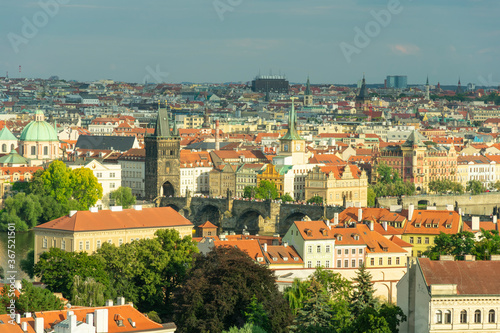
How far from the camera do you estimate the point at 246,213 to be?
88812 millimetres

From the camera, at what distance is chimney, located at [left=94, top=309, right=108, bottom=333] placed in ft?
114

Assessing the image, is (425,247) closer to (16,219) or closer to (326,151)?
(16,219)

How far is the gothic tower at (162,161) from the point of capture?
97.3 meters

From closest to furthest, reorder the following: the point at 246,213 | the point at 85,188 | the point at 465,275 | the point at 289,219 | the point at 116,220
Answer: the point at 465,275
the point at 116,220
the point at 289,219
the point at 246,213
the point at 85,188

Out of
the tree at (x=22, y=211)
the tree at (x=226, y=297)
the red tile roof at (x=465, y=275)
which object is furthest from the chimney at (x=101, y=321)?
the tree at (x=22, y=211)

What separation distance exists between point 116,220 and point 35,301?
18.0m

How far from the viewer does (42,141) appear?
110875mm

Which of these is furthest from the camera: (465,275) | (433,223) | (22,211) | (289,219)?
(289,219)

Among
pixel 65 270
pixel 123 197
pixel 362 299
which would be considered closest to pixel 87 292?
pixel 65 270

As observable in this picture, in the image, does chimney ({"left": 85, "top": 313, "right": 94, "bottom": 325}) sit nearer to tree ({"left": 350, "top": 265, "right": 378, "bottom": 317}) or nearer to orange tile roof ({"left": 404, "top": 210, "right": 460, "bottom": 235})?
tree ({"left": 350, "top": 265, "right": 378, "bottom": 317})

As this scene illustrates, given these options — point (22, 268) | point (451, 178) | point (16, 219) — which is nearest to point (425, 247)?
point (22, 268)

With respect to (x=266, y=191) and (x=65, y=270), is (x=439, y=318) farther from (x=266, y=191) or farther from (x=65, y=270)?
(x=266, y=191)

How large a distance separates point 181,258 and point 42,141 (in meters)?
64.7

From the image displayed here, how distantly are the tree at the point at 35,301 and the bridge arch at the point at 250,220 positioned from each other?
46984 millimetres
